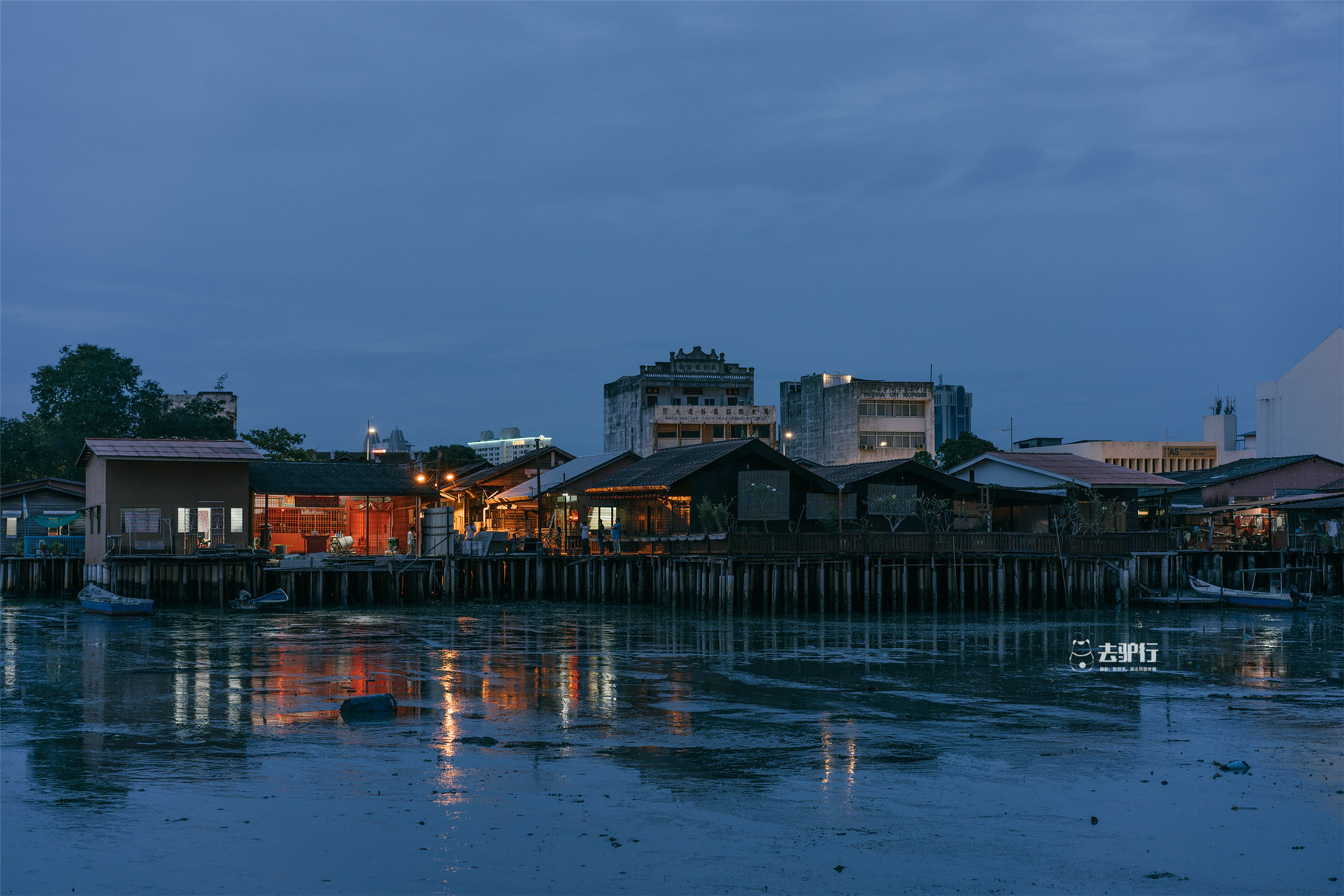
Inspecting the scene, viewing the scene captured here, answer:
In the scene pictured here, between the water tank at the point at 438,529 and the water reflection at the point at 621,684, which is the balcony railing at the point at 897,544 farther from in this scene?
the water tank at the point at 438,529

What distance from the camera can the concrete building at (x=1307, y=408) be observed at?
81938mm

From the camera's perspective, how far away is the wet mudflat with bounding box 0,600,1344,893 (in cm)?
1206

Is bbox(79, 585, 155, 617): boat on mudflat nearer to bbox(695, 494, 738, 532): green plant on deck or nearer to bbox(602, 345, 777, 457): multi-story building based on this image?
bbox(695, 494, 738, 532): green plant on deck

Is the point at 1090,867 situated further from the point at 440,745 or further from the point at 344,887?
the point at 440,745

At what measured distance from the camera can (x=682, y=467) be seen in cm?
5650

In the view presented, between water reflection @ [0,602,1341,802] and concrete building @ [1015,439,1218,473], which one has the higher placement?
concrete building @ [1015,439,1218,473]

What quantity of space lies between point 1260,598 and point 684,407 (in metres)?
57.0

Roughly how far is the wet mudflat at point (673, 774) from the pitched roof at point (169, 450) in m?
21.8

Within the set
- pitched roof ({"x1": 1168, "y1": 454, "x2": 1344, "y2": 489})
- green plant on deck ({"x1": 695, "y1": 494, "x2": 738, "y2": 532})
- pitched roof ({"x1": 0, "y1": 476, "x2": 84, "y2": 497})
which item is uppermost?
pitched roof ({"x1": 1168, "y1": 454, "x2": 1344, "y2": 489})

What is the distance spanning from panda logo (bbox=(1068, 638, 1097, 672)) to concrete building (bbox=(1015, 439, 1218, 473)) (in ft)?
256

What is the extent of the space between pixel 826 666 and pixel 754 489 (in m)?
27.0

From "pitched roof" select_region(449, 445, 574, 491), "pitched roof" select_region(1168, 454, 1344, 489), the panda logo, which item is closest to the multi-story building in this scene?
"pitched roof" select_region(449, 445, 574, 491)

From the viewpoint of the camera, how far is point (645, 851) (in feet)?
41.4

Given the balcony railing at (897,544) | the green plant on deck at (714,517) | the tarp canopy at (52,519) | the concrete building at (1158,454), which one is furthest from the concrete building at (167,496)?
the concrete building at (1158,454)
